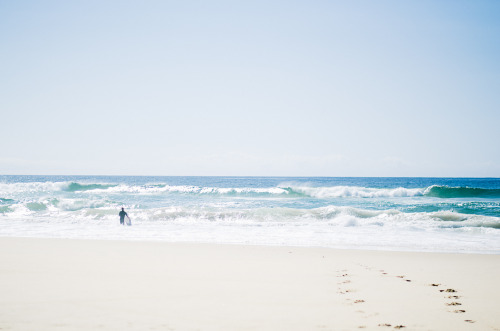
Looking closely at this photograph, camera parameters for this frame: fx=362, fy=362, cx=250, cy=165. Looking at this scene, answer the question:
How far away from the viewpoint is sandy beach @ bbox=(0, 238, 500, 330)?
417 cm

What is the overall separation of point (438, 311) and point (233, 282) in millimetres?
3039

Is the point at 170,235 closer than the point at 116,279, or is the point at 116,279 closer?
the point at 116,279

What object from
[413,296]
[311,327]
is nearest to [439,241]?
[413,296]

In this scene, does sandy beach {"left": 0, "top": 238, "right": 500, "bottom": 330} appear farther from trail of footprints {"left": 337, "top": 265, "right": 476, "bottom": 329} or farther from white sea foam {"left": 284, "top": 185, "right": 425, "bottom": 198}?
white sea foam {"left": 284, "top": 185, "right": 425, "bottom": 198}

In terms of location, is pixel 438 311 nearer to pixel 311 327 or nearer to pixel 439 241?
pixel 311 327

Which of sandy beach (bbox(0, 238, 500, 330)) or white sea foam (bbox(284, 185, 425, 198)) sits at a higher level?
sandy beach (bbox(0, 238, 500, 330))

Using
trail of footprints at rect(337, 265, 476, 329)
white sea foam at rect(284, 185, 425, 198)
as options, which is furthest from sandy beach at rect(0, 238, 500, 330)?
white sea foam at rect(284, 185, 425, 198)

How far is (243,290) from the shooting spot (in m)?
5.54

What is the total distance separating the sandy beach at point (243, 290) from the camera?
417 centimetres

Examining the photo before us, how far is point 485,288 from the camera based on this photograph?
5953 millimetres

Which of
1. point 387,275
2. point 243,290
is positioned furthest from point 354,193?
point 243,290

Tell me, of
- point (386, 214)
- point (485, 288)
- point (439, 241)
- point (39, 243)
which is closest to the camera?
point (485, 288)

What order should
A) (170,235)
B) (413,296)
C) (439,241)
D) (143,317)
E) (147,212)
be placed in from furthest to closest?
(147,212) → (170,235) → (439,241) → (413,296) → (143,317)

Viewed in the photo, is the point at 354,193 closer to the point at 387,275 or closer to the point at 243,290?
the point at 387,275
